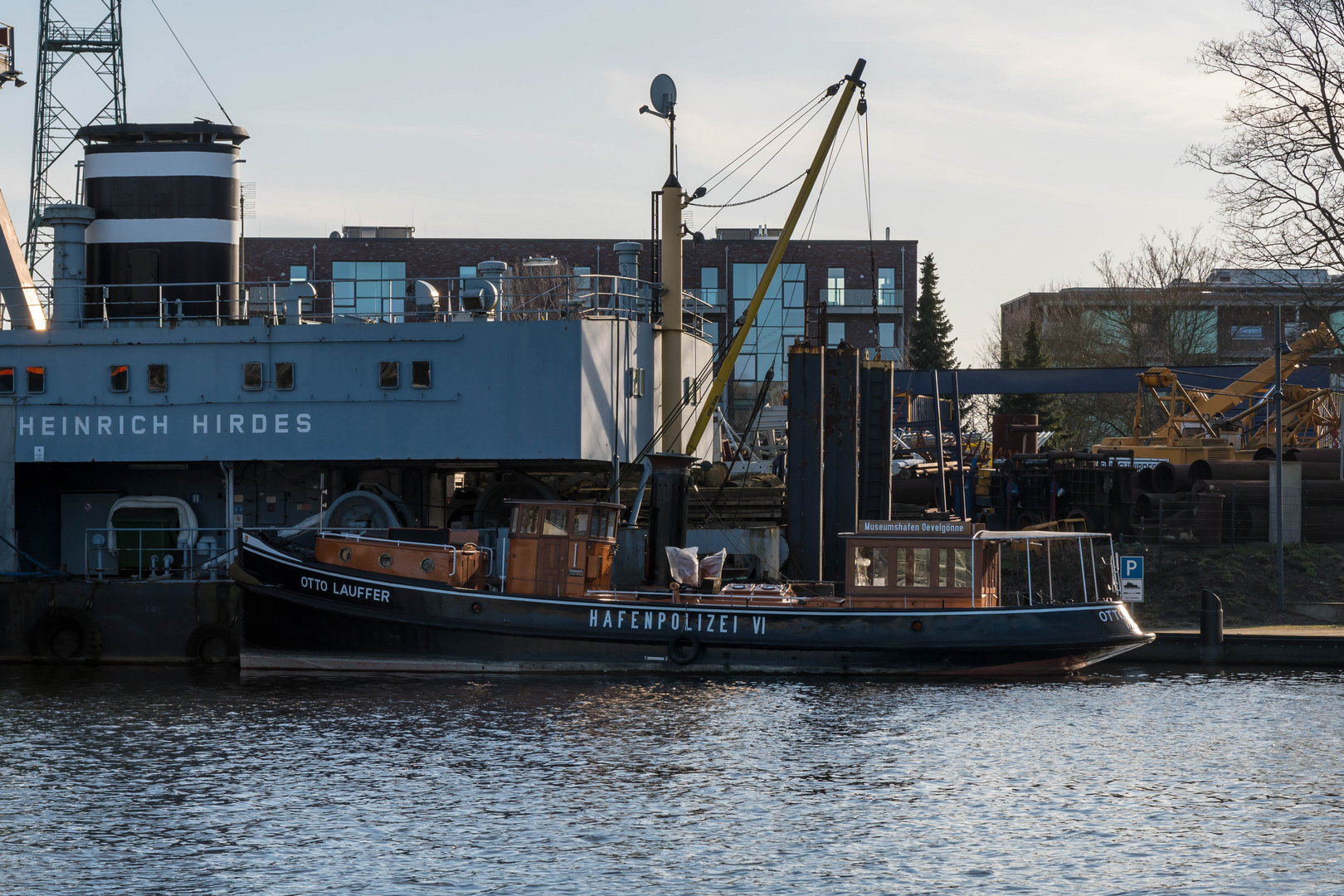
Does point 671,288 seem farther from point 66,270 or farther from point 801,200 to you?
point 66,270

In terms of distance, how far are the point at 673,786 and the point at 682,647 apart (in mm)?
8199

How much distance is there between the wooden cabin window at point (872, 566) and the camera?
26.9 meters

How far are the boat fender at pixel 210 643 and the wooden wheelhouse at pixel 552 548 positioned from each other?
221 inches

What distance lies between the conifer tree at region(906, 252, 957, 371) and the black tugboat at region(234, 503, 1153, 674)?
5106 centimetres

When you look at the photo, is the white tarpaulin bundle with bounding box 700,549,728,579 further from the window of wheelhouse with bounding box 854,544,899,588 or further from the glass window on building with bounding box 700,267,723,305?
the glass window on building with bounding box 700,267,723,305

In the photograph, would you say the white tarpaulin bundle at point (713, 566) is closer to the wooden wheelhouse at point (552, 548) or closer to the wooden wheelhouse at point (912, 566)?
the wooden wheelhouse at point (552, 548)

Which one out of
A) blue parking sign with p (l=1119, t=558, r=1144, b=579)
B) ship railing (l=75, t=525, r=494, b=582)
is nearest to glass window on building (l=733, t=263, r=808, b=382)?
blue parking sign with p (l=1119, t=558, r=1144, b=579)

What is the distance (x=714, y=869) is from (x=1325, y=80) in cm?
3277

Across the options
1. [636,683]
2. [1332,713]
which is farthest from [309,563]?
[1332,713]

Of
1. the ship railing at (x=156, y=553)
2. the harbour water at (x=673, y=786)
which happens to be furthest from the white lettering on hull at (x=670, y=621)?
the ship railing at (x=156, y=553)

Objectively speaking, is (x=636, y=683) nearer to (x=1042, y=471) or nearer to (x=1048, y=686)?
(x=1048, y=686)

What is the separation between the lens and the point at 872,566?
26.9 metres

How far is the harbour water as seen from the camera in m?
15.1

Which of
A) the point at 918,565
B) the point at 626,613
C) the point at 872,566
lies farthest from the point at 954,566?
the point at 626,613
